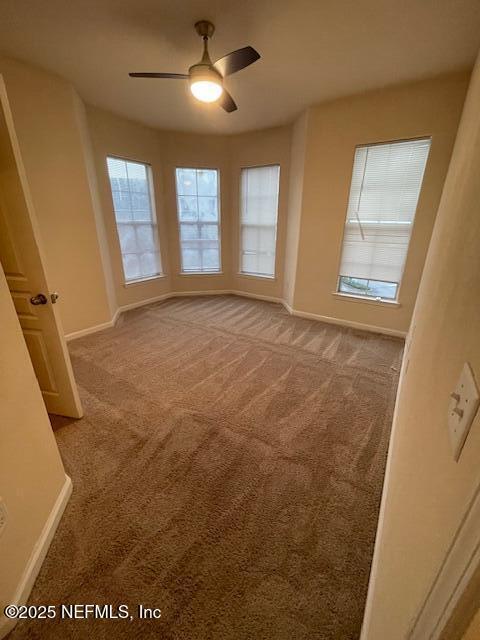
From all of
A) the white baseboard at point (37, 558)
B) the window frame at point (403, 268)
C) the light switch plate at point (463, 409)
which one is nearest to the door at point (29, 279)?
the white baseboard at point (37, 558)

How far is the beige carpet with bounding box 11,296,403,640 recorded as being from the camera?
1029mm

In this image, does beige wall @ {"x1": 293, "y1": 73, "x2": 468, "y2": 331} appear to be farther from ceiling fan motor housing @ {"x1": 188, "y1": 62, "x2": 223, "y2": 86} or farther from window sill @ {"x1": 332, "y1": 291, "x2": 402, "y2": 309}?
ceiling fan motor housing @ {"x1": 188, "y1": 62, "x2": 223, "y2": 86}

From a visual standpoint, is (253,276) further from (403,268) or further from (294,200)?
(403,268)

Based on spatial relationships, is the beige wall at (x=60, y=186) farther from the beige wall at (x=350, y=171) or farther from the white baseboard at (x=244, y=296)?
the beige wall at (x=350, y=171)

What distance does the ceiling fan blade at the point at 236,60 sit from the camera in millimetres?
1690

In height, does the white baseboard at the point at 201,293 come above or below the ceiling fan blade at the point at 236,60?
below

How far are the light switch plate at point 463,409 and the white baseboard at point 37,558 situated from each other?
5.14 feet

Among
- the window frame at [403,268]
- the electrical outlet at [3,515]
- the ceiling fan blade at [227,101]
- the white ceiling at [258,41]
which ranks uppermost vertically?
the white ceiling at [258,41]

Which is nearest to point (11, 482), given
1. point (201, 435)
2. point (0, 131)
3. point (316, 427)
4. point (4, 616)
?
point (4, 616)

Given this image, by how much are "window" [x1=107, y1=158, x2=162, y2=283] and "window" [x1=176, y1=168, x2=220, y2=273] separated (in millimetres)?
507

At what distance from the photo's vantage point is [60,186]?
2818 mm

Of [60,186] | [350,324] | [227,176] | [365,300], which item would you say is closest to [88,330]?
[60,186]

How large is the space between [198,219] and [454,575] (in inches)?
192

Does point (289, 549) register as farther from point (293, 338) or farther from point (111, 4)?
point (111, 4)
